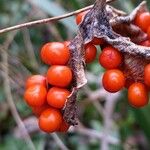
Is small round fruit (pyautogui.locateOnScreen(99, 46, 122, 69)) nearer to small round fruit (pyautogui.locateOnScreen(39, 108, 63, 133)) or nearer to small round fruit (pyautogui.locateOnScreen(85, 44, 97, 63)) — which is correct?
small round fruit (pyautogui.locateOnScreen(85, 44, 97, 63))

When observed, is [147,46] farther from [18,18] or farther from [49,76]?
[18,18]

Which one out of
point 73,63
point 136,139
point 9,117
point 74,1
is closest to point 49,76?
point 73,63

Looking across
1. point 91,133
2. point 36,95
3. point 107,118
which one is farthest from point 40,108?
point 91,133

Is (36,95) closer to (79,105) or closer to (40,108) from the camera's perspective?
(40,108)

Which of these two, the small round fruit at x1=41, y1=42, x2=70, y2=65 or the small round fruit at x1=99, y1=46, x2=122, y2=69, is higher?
the small round fruit at x1=41, y1=42, x2=70, y2=65

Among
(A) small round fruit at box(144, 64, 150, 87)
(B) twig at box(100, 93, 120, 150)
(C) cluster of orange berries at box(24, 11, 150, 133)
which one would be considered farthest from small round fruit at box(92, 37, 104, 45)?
(B) twig at box(100, 93, 120, 150)

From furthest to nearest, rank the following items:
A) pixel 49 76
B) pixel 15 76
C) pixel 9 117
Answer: pixel 9 117 < pixel 15 76 < pixel 49 76

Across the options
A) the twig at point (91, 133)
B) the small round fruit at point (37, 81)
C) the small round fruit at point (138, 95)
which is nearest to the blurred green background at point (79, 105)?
the twig at point (91, 133)
